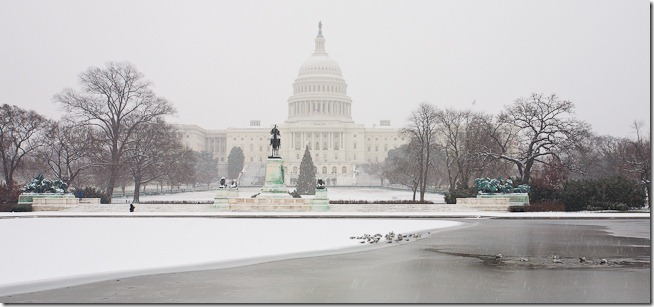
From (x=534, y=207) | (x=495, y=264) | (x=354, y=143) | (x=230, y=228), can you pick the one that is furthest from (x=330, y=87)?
(x=495, y=264)

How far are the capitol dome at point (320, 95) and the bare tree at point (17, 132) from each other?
10078 cm

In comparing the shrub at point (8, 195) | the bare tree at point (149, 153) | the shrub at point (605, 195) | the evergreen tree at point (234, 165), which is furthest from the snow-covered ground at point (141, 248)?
the evergreen tree at point (234, 165)

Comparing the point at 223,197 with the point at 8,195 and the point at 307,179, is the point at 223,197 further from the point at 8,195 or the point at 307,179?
the point at 307,179

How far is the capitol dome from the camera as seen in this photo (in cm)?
14688

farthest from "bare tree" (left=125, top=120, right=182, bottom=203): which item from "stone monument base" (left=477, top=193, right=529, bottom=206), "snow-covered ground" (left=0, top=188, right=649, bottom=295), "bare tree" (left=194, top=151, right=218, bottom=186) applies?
"bare tree" (left=194, top=151, right=218, bottom=186)

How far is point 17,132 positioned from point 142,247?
32.3 meters

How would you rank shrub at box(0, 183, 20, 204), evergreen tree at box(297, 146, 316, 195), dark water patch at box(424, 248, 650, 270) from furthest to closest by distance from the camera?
evergreen tree at box(297, 146, 316, 195) < shrub at box(0, 183, 20, 204) < dark water patch at box(424, 248, 650, 270)

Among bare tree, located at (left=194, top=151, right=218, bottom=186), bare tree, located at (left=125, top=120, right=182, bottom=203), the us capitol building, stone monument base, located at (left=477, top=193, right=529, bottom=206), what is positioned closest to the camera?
stone monument base, located at (left=477, top=193, right=529, bottom=206)

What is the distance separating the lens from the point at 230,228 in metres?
22.7

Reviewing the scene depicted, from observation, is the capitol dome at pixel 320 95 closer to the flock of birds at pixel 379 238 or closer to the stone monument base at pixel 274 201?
the stone monument base at pixel 274 201

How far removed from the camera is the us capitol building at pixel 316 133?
142 meters

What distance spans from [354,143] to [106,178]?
99.6 metres

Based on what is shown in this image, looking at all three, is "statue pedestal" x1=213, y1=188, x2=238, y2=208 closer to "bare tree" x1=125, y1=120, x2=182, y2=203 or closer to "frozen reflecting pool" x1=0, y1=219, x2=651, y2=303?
"bare tree" x1=125, y1=120, x2=182, y2=203

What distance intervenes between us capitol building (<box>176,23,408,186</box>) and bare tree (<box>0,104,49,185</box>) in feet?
295
